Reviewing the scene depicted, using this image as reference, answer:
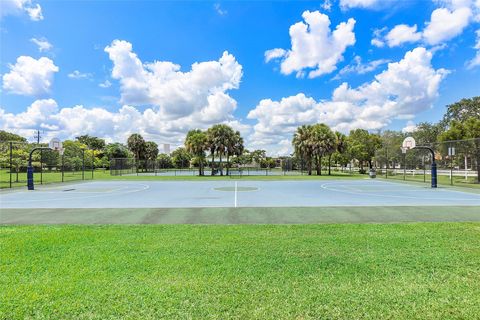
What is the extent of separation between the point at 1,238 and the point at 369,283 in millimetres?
7143

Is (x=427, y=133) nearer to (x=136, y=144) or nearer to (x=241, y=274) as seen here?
(x=136, y=144)

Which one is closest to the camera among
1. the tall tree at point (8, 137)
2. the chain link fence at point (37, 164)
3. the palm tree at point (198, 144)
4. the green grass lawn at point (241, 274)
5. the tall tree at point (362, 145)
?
the green grass lawn at point (241, 274)

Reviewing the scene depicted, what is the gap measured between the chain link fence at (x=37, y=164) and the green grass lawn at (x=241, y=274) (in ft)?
59.2

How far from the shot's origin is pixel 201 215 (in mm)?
9000

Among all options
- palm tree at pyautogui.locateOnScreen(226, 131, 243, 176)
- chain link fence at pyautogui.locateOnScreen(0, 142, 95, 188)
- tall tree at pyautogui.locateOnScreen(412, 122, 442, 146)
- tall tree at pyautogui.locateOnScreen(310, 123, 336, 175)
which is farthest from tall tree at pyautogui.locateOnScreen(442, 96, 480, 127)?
chain link fence at pyautogui.locateOnScreen(0, 142, 95, 188)

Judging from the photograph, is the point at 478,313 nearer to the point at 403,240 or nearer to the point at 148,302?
the point at 403,240

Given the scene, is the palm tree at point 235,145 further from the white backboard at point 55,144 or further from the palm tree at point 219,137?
the white backboard at point 55,144

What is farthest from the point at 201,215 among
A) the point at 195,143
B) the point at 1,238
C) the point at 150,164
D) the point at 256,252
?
the point at 150,164

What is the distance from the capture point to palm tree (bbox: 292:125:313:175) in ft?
123

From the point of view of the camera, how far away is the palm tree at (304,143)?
37594 mm

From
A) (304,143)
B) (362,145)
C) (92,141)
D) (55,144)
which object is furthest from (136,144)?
(362,145)

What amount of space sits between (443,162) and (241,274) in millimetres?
25244

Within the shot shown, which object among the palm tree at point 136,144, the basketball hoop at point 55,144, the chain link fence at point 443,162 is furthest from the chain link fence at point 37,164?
the chain link fence at point 443,162

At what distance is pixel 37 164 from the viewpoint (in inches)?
1515
